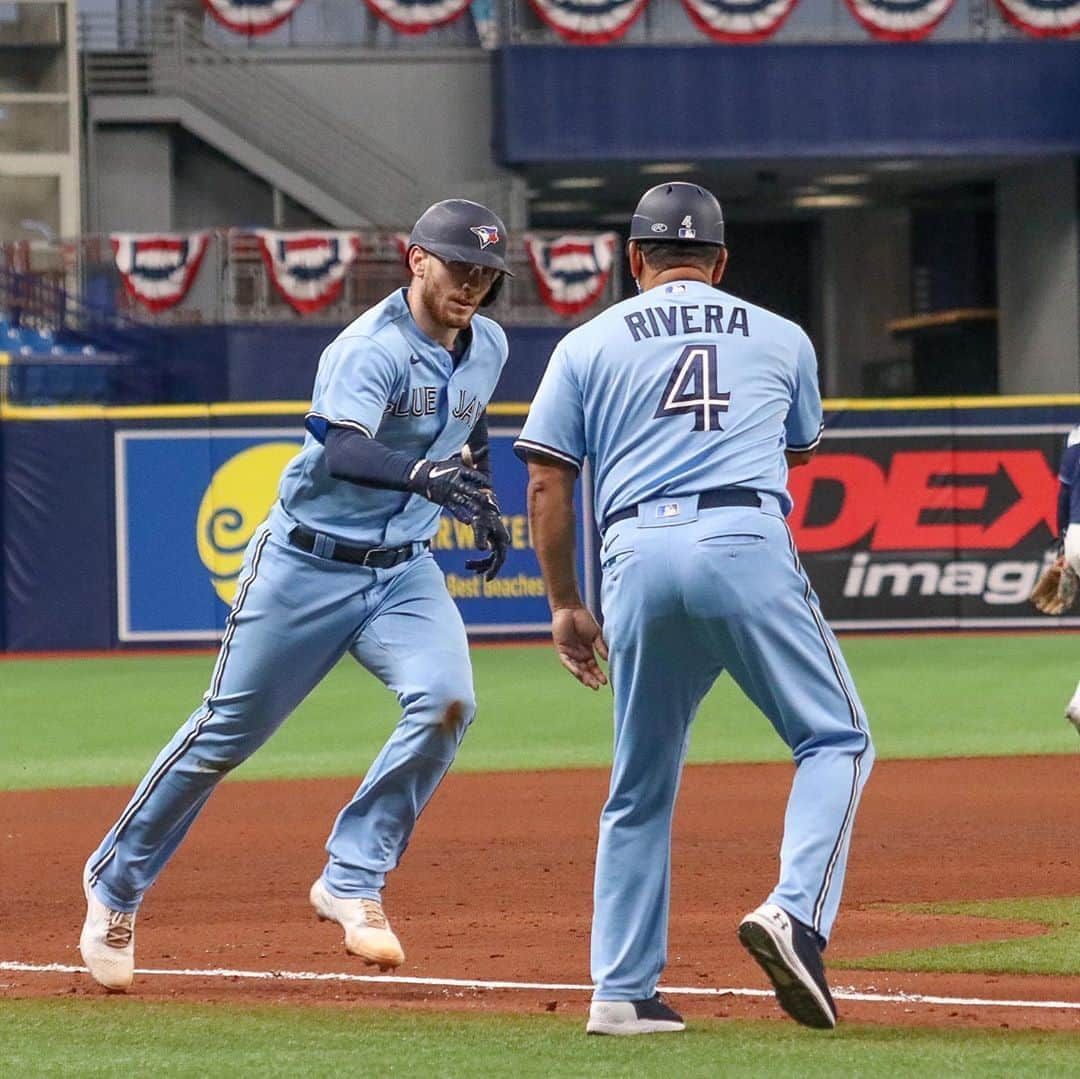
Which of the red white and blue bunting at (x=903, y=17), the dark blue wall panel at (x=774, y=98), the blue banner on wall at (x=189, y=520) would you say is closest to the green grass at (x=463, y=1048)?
the blue banner on wall at (x=189, y=520)

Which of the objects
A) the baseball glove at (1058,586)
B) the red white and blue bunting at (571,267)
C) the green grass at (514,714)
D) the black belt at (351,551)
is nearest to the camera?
the black belt at (351,551)


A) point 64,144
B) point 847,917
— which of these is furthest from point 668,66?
point 847,917

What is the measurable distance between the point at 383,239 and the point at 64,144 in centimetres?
569

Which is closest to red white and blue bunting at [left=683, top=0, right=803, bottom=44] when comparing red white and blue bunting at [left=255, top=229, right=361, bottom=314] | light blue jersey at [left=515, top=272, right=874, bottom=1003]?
red white and blue bunting at [left=255, top=229, right=361, bottom=314]

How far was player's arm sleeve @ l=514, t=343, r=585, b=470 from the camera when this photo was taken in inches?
187

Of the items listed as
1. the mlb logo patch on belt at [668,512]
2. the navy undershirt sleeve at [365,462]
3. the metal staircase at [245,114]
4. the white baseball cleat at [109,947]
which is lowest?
the white baseball cleat at [109,947]

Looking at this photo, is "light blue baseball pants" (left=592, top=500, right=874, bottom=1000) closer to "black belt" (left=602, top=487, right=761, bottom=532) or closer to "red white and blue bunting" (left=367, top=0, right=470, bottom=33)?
"black belt" (left=602, top=487, right=761, bottom=532)

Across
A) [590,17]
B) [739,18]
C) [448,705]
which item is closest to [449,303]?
[448,705]

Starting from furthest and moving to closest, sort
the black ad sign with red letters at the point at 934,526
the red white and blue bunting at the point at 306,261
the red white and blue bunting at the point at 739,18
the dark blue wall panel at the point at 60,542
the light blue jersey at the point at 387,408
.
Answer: the red white and blue bunting at the point at 739,18 → the red white and blue bunting at the point at 306,261 → the black ad sign with red letters at the point at 934,526 → the dark blue wall panel at the point at 60,542 → the light blue jersey at the point at 387,408

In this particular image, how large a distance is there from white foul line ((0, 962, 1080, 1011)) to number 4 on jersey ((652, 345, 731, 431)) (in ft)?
5.19

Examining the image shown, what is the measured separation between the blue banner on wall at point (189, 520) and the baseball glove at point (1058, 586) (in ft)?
29.2

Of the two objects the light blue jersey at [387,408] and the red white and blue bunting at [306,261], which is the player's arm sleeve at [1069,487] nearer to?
the light blue jersey at [387,408]

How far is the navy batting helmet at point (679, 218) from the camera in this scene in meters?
4.82

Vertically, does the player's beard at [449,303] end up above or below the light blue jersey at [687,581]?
above
